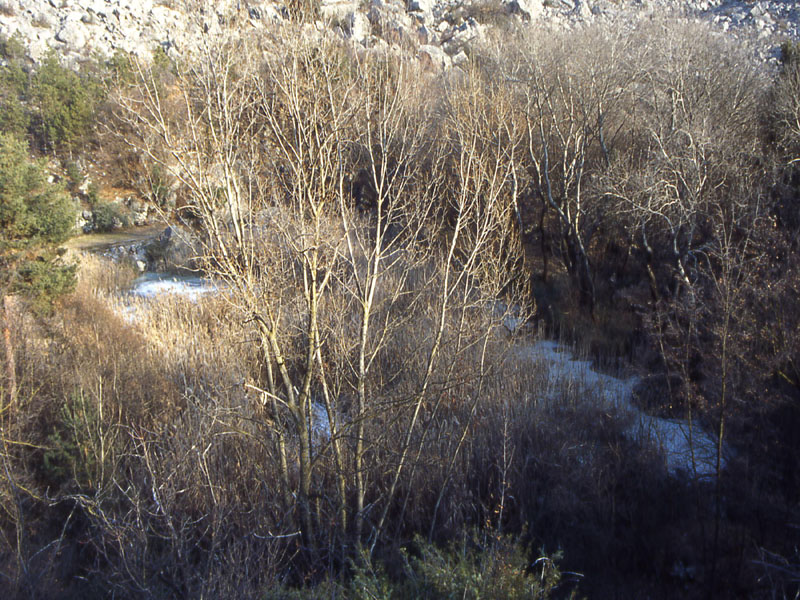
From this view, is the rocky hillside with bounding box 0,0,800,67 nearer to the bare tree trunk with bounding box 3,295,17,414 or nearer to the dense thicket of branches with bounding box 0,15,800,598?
the dense thicket of branches with bounding box 0,15,800,598

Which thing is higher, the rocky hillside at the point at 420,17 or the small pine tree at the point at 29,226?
the rocky hillside at the point at 420,17

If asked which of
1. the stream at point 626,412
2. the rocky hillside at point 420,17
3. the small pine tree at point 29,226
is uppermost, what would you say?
the rocky hillside at point 420,17

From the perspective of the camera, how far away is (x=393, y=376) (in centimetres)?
533

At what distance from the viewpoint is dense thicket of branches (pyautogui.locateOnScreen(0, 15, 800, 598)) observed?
14.5ft

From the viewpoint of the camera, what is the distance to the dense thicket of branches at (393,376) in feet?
14.5

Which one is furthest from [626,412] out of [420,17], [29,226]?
[420,17]

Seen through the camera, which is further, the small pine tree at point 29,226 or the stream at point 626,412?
the small pine tree at point 29,226

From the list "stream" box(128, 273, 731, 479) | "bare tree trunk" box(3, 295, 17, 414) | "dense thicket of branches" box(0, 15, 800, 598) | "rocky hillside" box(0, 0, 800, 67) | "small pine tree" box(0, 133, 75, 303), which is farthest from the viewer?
"rocky hillside" box(0, 0, 800, 67)

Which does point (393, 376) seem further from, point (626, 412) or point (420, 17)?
point (420, 17)

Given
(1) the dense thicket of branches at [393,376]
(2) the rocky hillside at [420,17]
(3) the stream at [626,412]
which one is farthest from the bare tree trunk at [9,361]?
(2) the rocky hillside at [420,17]

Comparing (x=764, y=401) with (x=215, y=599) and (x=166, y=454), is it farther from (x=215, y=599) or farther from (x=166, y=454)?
(x=166, y=454)

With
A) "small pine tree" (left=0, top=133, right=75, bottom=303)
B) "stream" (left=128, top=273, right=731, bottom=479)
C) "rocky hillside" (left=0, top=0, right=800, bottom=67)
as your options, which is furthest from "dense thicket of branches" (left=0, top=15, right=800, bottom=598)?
"rocky hillside" (left=0, top=0, right=800, bottom=67)

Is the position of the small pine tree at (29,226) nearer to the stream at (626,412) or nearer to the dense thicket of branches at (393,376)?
the dense thicket of branches at (393,376)

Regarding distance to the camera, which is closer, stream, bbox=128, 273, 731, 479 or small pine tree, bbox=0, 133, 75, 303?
stream, bbox=128, 273, 731, 479
